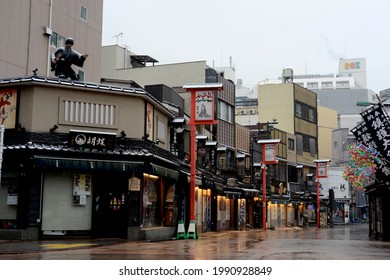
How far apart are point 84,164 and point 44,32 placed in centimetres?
1578

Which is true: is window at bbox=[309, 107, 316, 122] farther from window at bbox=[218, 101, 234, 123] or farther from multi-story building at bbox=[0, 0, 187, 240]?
multi-story building at bbox=[0, 0, 187, 240]

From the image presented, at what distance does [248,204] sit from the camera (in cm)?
5650

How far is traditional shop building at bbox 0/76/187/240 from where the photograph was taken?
80.8ft

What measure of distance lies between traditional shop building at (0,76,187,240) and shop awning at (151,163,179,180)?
10 cm

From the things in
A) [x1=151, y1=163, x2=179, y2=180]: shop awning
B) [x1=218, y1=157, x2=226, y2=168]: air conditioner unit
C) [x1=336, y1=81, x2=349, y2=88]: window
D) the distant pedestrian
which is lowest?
[x1=151, y1=163, x2=179, y2=180]: shop awning

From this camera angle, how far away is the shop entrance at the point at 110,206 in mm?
26016

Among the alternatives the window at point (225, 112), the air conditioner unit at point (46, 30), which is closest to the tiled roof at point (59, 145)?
the air conditioner unit at point (46, 30)

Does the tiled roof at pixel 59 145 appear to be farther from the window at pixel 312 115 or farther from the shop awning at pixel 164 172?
the window at pixel 312 115

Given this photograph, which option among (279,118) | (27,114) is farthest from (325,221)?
(27,114)

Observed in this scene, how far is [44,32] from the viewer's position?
122ft

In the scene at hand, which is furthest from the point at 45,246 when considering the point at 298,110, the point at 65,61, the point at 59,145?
the point at 298,110

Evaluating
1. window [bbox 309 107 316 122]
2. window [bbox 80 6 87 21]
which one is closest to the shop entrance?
window [bbox 80 6 87 21]

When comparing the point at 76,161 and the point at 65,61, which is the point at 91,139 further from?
the point at 65,61

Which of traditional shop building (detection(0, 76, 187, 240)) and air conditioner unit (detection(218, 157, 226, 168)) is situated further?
air conditioner unit (detection(218, 157, 226, 168))
